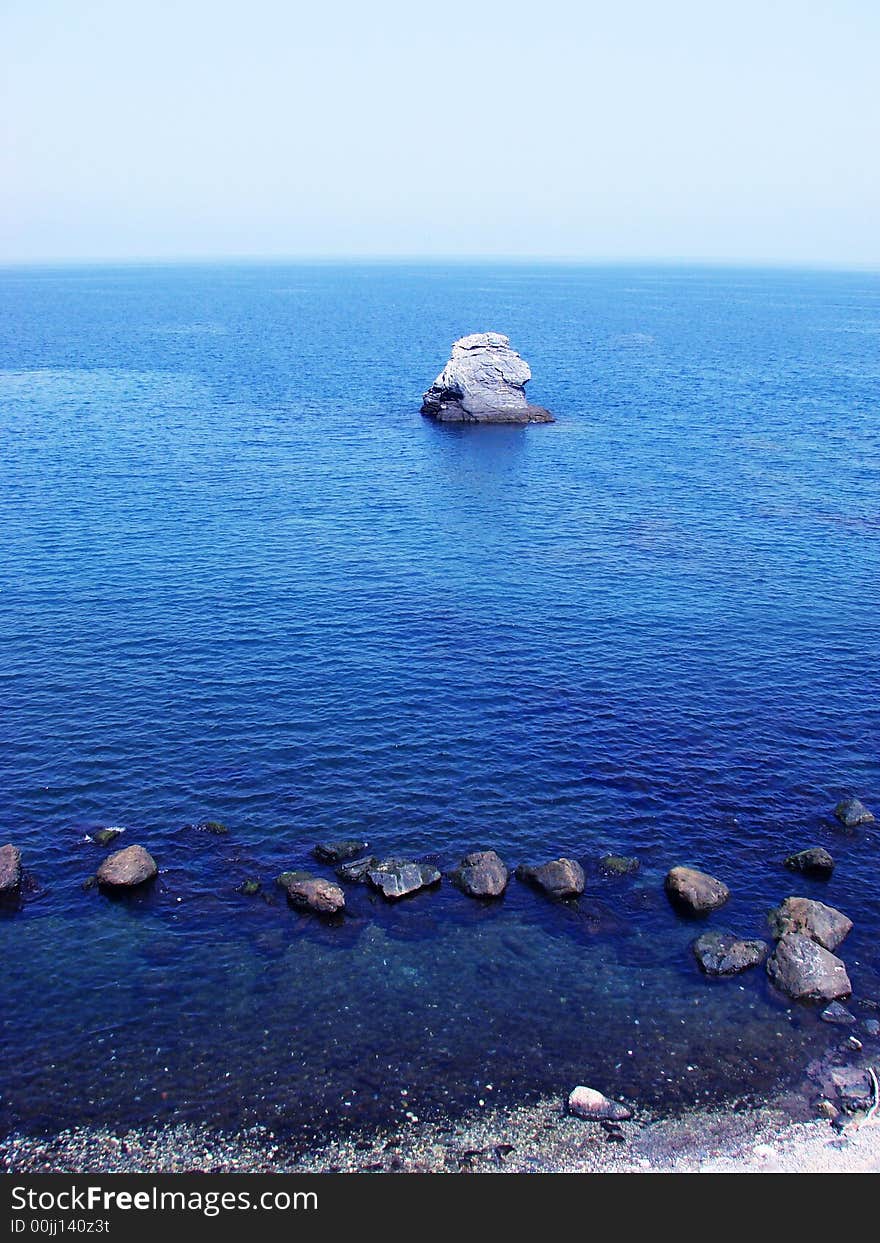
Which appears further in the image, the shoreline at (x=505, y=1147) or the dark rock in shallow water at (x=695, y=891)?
the dark rock in shallow water at (x=695, y=891)

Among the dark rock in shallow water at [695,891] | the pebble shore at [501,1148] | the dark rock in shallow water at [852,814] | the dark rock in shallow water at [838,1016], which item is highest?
the dark rock in shallow water at [852,814]

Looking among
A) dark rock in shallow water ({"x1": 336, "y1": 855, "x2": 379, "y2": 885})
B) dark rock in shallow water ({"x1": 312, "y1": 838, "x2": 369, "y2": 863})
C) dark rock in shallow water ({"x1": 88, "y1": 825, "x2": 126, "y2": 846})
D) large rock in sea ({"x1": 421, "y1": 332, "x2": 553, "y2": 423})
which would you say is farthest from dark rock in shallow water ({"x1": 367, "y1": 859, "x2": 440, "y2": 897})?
large rock in sea ({"x1": 421, "y1": 332, "x2": 553, "y2": 423})

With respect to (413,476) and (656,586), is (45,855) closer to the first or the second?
(656,586)

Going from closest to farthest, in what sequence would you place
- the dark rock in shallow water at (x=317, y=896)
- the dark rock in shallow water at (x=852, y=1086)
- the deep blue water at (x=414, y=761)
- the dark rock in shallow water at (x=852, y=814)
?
the dark rock in shallow water at (x=852, y=1086), the deep blue water at (x=414, y=761), the dark rock in shallow water at (x=317, y=896), the dark rock in shallow water at (x=852, y=814)

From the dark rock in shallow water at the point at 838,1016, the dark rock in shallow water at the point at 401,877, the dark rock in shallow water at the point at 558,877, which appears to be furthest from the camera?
the dark rock in shallow water at the point at 558,877

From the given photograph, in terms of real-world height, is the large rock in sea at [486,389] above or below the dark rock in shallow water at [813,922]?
above

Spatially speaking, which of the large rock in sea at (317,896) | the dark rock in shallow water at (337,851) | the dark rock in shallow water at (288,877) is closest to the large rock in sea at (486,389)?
the dark rock in shallow water at (337,851)

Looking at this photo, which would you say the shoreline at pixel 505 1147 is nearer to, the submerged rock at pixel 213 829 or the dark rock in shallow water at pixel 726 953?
the dark rock in shallow water at pixel 726 953
